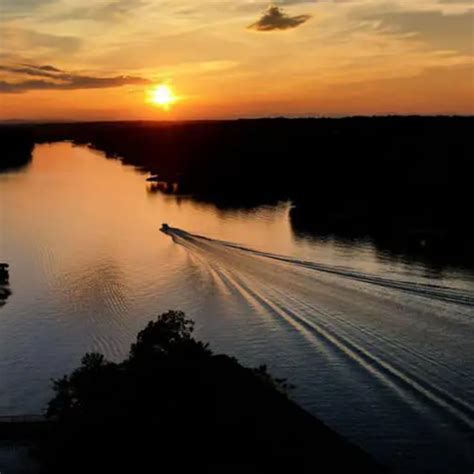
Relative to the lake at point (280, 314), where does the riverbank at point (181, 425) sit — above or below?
above

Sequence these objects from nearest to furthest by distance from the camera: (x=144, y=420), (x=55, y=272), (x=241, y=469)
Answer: (x=241, y=469)
(x=144, y=420)
(x=55, y=272)

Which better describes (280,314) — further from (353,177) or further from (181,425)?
(353,177)

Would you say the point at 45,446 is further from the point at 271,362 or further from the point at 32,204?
the point at 32,204

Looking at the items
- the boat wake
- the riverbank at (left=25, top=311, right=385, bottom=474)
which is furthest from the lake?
the riverbank at (left=25, top=311, right=385, bottom=474)

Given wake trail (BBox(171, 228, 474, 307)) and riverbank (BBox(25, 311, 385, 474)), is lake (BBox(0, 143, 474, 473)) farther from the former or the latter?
riverbank (BBox(25, 311, 385, 474))

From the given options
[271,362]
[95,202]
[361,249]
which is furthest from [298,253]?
[95,202]

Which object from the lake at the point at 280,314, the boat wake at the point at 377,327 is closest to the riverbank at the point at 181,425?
the lake at the point at 280,314

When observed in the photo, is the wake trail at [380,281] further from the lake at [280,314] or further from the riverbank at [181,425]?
the riverbank at [181,425]

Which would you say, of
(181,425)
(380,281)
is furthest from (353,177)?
(181,425)
